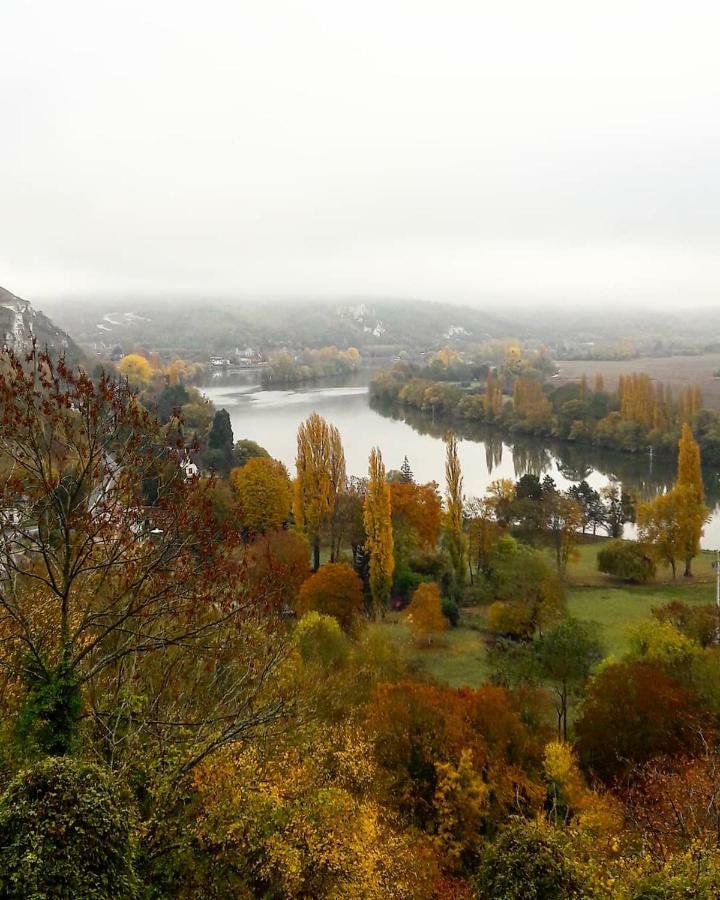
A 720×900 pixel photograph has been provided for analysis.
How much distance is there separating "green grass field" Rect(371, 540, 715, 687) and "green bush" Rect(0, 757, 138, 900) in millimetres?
13708

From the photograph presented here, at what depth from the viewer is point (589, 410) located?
6097cm

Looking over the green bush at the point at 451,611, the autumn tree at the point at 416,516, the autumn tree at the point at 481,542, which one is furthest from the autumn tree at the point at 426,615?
the autumn tree at the point at 481,542

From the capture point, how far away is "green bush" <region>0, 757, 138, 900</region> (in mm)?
3973

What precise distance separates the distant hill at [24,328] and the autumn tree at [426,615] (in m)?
27.8

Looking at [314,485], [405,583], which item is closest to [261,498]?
[314,485]

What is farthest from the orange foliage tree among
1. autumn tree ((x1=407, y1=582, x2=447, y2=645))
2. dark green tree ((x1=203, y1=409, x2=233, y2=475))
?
dark green tree ((x1=203, y1=409, x2=233, y2=475))

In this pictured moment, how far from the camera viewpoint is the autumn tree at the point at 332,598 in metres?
19.6

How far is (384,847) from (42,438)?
569 centimetres

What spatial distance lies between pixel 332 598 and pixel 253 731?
12139 millimetres

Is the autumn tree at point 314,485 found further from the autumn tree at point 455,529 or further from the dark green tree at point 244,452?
the dark green tree at point 244,452

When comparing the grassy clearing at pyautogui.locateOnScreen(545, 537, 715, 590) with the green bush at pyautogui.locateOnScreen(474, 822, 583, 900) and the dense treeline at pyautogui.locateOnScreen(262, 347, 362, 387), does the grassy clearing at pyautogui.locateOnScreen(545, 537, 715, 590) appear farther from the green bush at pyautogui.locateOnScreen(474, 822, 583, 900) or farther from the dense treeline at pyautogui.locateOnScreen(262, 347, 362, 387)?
the dense treeline at pyautogui.locateOnScreen(262, 347, 362, 387)

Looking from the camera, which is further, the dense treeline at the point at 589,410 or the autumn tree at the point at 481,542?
the dense treeline at the point at 589,410

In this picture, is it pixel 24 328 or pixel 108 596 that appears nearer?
pixel 108 596

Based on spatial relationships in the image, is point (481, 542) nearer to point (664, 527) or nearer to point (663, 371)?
point (664, 527)
